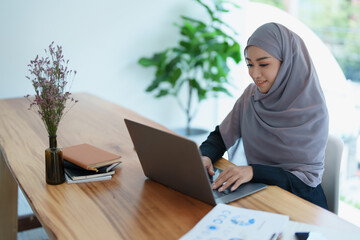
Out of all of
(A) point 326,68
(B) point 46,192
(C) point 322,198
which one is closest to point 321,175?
(C) point 322,198

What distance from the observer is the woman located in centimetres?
151

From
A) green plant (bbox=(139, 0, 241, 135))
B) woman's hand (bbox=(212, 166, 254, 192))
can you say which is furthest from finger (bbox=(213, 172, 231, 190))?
green plant (bbox=(139, 0, 241, 135))

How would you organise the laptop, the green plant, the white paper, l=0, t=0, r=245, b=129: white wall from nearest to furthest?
1. the white paper
2. the laptop
3. l=0, t=0, r=245, b=129: white wall
4. the green plant

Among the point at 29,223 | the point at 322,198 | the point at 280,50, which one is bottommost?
the point at 29,223

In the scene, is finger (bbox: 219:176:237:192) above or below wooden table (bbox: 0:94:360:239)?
above

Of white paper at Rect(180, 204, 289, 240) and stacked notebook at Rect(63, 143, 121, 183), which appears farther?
stacked notebook at Rect(63, 143, 121, 183)

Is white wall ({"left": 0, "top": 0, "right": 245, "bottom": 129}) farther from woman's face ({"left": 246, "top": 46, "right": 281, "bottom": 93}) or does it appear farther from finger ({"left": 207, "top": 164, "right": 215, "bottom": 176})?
finger ({"left": 207, "top": 164, "right": 215, "bottom": 176})

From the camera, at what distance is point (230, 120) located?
1.78m

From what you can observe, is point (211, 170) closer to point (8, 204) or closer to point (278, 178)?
point (278, 178)

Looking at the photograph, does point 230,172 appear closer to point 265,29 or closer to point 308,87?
→ point 308,87

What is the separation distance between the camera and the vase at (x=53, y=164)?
1298mm

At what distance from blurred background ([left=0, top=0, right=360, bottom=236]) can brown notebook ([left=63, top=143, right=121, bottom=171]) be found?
197 cm

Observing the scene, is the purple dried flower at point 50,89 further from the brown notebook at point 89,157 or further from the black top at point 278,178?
the black top at point 278,178

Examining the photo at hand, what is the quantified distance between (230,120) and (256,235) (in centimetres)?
87
